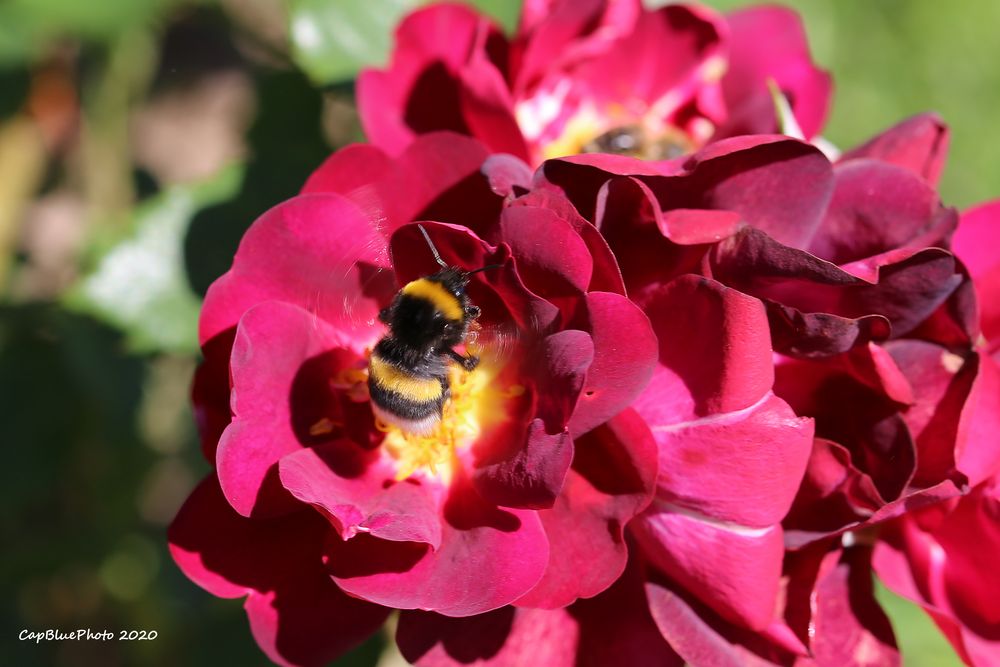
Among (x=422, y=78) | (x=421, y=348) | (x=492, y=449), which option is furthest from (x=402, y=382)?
(x=422, y=78)

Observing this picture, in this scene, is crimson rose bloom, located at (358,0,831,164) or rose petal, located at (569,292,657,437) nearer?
rose petal, located at (569,292,657,437)

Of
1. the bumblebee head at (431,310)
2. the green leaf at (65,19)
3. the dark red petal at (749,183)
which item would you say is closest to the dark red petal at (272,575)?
the bumblebee head at (431,310)

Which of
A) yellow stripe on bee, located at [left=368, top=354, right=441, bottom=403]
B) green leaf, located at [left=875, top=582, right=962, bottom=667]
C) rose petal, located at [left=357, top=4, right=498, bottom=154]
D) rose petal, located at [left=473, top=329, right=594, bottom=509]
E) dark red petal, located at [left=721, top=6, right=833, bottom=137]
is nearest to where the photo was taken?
rose petal, located at [left=473, top=329, right=594, bottom=509]

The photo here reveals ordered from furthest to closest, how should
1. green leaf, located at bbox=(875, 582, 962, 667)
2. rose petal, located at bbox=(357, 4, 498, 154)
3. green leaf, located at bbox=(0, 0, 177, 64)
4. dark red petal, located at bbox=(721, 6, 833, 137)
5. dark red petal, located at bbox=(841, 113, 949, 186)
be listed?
green leaf, located at bbox=(875, 582, 962, 667)
green leaf, located at bbox=(0, 0, 177, 64)
dark red petal, located at bbox=(721, 6, 833, 137)
rose petal, located at bbox=(357, 4, 498, 154)
dark red petal, located at bbox=(841, 113, 949, 186)

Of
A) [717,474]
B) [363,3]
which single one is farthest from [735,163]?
[363,3]

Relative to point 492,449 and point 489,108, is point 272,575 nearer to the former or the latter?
point 492,449

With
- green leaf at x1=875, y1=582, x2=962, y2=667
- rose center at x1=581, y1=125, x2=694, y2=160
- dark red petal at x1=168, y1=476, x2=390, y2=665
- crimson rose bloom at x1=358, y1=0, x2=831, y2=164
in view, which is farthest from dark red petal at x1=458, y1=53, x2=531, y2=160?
green leaf at x1=875, y1=582, x2=962, y2=667

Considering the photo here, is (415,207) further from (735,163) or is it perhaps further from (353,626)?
(353,626)

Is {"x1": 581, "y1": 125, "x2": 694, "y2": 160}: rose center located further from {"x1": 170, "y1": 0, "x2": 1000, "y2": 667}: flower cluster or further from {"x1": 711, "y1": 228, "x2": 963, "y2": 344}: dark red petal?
{"x1": 711, "y1": 228, "x2": 963, "y2": 344}: dark red petal
